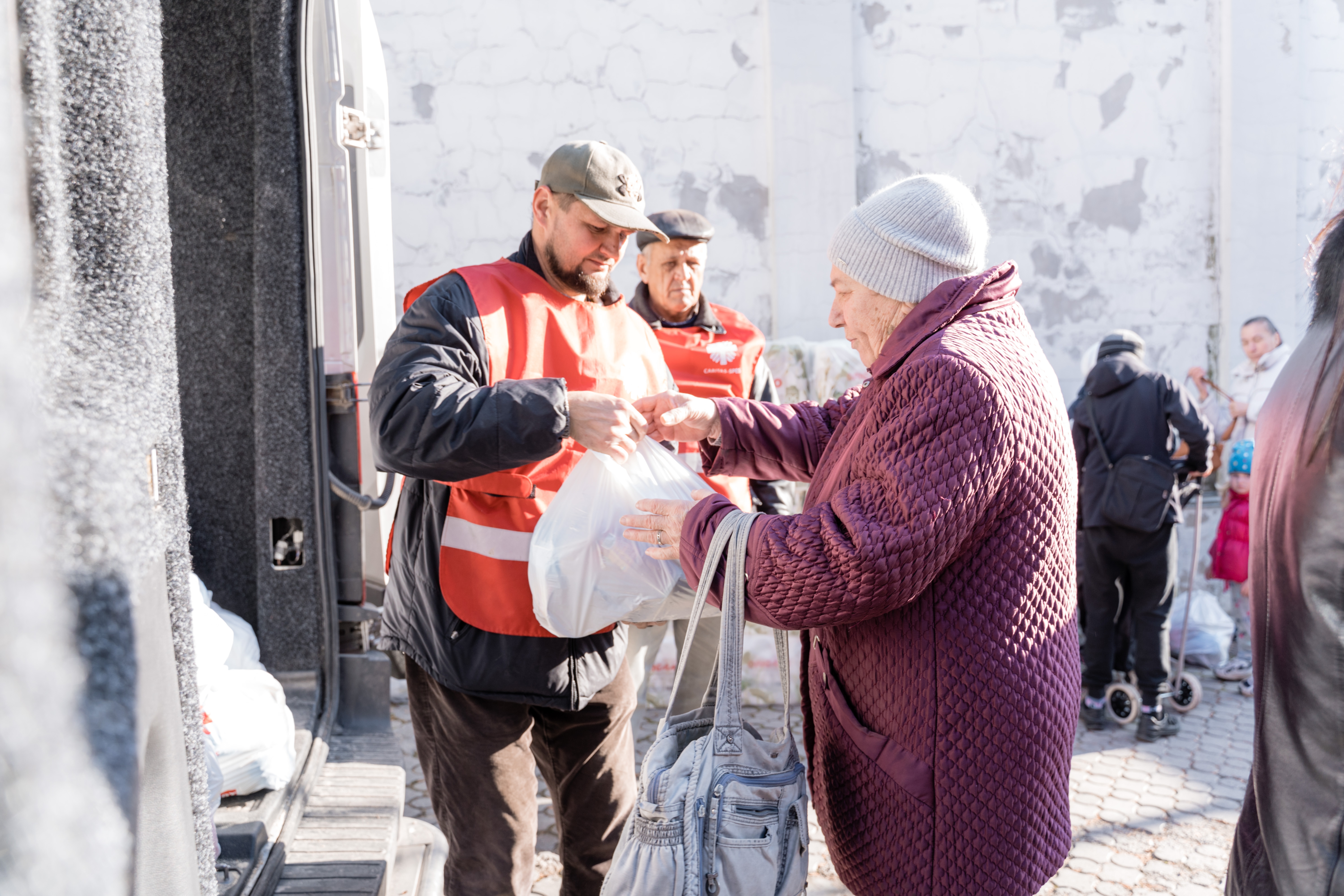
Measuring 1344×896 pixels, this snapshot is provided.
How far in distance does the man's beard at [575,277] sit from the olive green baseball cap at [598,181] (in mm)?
135

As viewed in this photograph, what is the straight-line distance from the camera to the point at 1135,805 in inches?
159

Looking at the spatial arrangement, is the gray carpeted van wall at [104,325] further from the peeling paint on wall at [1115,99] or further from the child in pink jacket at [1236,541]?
the peeling paint on wall at [1115,99]

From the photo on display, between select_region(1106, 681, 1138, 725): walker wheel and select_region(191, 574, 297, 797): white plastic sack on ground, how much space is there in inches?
161

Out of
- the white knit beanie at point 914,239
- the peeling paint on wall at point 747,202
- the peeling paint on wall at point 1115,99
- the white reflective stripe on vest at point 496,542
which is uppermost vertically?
the peeling paint on wall at point 1115,99

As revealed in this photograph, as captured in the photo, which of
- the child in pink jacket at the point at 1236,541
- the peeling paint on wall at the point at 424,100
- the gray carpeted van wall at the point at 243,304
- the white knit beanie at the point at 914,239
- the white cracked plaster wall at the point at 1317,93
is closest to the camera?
the white knit beanie at the point at 914,239

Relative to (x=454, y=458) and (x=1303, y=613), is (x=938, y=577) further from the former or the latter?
(x=454, y=458)

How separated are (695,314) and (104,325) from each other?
3.14 meters

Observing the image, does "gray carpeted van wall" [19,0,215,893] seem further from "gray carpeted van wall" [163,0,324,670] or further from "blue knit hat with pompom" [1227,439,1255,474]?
"blue knit hat with pompom" [1227,439,1255,474]

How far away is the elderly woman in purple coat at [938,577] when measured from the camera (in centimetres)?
146

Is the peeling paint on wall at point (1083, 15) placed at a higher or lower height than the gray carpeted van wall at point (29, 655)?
higher

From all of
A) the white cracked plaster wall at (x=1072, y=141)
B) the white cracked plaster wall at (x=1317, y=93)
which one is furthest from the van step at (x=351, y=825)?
the white cracked plaster wall at (x=1317, y=93)

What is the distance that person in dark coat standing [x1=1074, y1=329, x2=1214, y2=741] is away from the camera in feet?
16.0

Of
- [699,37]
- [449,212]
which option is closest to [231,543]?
[449,212]

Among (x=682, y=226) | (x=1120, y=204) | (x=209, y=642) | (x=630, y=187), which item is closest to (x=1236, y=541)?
(x=1120, y=204)
